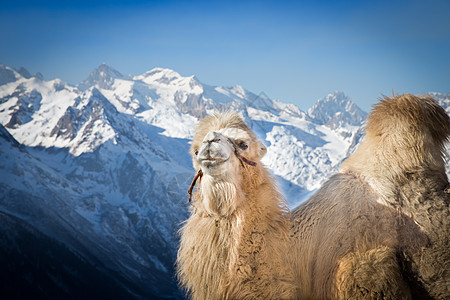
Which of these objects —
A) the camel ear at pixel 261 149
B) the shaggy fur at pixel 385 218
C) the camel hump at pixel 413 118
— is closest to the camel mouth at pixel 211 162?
the camel ear at pixel 261 149

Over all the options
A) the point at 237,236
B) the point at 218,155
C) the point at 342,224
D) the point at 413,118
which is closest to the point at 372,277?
the point at 342,224

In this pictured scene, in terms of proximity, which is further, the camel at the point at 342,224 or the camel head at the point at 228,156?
the camel head at the point at 228,156

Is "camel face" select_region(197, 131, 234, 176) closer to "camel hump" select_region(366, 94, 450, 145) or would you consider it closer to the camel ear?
the camel ear

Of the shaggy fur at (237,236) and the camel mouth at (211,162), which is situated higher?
the camel mouth at (211,162)

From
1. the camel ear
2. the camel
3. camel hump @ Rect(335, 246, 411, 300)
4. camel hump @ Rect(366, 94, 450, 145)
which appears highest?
the camel ear

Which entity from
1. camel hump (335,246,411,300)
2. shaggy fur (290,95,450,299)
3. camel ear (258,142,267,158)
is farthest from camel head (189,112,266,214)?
camel hump (335,246,411,300)

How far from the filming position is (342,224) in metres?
3.48

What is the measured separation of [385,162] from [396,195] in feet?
1.12

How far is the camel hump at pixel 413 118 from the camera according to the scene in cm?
361

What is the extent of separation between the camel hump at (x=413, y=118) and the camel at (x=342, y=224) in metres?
0.01

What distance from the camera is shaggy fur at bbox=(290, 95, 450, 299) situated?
3174mm

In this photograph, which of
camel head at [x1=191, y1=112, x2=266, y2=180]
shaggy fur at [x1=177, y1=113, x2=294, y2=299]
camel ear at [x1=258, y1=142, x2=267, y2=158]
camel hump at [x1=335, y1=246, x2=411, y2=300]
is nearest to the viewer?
camel hump at [x1=335, y1=246, x2=411, y2=300]

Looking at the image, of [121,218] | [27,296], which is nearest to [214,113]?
[27,296]

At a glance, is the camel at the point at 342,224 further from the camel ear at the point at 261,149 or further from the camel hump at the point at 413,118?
the camel ear at the point at 261,149
